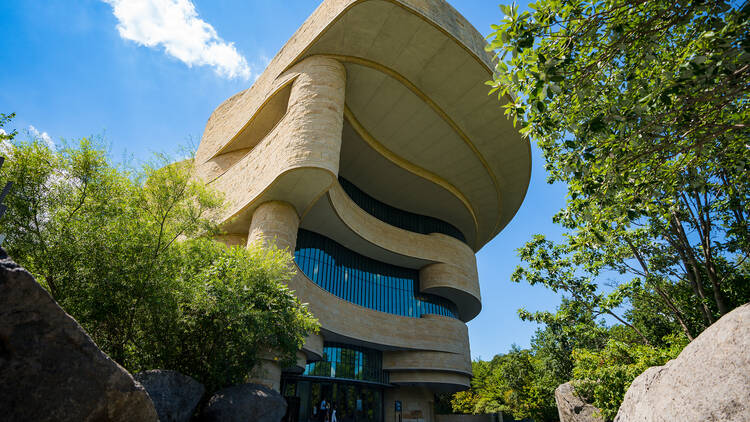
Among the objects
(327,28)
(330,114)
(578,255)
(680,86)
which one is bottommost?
(680,86)

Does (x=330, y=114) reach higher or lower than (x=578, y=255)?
higher

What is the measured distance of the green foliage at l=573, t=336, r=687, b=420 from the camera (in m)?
8.71

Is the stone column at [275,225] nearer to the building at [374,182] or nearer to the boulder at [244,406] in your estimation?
the building at [374,182]

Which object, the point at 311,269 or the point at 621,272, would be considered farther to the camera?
the point at 311,269

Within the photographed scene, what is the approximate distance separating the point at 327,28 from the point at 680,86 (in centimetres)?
1422

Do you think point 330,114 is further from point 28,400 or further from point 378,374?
point 378,374

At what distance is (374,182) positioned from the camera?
77.8 feet

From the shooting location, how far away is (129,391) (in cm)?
310

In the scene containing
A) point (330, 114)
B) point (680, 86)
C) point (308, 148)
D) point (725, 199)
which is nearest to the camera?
point (680, 86)

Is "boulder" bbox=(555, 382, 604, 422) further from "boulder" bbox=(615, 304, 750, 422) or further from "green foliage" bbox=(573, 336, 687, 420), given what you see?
"boulder" bbox=(615, 304, 750, 422)

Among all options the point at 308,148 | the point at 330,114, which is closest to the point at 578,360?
the point at 308,148

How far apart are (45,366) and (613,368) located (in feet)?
37.6

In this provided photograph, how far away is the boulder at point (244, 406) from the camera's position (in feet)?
24.1

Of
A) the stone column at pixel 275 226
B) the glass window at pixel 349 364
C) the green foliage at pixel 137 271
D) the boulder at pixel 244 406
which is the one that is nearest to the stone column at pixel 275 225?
the stone column at pixel 275 226
